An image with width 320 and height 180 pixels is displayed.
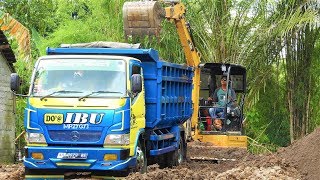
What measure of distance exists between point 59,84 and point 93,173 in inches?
67.9

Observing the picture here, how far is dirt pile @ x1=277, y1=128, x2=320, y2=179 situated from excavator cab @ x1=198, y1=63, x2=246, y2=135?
466 centimetres

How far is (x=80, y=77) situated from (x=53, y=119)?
0.97 metres

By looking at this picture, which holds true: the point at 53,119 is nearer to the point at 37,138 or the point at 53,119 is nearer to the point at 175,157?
the point at 37,138

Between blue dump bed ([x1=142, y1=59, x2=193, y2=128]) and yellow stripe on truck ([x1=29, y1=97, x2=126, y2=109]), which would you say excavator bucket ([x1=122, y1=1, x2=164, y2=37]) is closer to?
blue dump bed ([x1=142, y1=59, x2=193, y2=128])

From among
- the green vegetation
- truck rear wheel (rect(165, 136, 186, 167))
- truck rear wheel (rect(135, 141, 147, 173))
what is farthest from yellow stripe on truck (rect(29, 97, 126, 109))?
the green vegetation

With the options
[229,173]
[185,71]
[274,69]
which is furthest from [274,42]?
[229,173]

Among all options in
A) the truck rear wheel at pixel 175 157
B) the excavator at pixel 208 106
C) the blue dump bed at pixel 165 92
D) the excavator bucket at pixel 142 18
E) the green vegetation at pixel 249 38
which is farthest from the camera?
the green vegetation at pixel 249 38

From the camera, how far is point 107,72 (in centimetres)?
1345

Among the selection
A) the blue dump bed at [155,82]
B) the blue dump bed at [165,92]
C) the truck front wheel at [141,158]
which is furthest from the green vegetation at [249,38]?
the truck front wheel at [141,158]

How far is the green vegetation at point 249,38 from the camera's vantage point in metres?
25.7

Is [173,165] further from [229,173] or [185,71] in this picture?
[229,173]

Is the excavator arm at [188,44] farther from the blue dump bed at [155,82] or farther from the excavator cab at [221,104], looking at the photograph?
the blue dump bed at [155,82]

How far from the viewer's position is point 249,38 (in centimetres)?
2612

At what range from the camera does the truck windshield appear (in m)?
13.2
